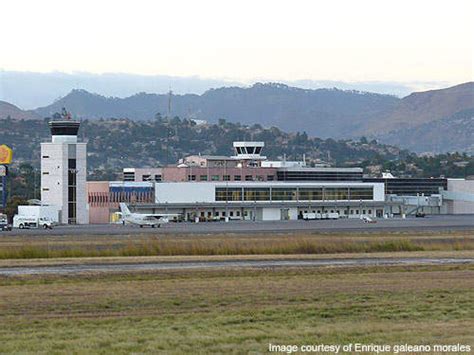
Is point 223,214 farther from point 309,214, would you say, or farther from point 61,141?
point 61,141

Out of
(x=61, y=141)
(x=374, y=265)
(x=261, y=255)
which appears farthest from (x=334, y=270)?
(x=61, y=141)

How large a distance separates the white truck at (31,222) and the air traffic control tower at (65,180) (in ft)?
39.9

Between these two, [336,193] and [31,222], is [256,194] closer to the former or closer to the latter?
[336,193]

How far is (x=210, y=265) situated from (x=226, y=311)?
57.7 feet

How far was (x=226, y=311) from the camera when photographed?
3234cm

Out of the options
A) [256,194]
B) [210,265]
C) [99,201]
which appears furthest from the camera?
[256,194]

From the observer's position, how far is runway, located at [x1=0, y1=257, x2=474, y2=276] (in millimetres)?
46656

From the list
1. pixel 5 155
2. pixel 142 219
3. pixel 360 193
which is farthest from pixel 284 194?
pixel 5 155

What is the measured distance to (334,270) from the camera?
46594 millimetres

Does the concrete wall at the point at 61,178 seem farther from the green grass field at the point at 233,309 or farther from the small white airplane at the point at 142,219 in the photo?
the green grass field at the point at 233,309

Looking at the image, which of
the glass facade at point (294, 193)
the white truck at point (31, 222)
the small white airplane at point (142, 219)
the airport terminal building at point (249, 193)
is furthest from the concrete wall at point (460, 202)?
the white truck at point (31, 222)

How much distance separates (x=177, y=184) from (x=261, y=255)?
8694cm

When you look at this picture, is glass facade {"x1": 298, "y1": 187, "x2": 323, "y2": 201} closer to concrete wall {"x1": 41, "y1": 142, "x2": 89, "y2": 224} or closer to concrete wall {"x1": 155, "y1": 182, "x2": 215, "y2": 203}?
concrete wall {"x1": 155, "y1": 182, "x2": 215, "y2": 203}

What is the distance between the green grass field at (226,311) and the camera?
27219 mm
